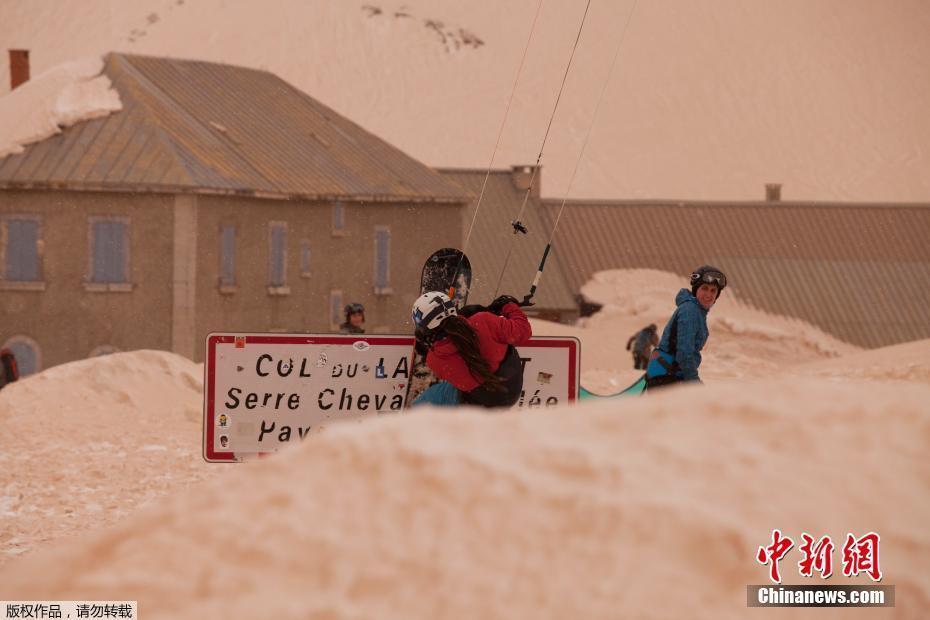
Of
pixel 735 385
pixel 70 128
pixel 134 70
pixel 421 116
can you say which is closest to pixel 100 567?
pixel 735 385

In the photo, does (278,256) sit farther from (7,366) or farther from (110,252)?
(7,366)

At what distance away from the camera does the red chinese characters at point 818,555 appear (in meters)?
3.90

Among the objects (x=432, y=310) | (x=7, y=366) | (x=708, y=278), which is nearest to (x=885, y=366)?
(x=7, y=366)

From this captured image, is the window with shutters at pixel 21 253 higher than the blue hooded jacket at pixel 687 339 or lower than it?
higher

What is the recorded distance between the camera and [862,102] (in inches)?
4592

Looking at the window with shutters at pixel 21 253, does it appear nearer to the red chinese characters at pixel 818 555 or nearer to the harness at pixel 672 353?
the harness at pixel 672 353

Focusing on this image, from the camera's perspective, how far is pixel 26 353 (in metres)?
36.9

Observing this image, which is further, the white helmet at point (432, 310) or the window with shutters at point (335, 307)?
the window with shutters at point (335, 307)

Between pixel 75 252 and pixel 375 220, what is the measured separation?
8.35 meters

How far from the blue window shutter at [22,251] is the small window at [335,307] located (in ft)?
24.5

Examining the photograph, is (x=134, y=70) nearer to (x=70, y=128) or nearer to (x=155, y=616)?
(x=70, y=128)

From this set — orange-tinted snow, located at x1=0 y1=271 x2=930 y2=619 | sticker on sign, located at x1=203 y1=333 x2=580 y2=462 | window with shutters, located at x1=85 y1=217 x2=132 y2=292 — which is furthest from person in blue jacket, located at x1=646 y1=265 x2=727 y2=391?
window with shutters, located at x1=85 y1=217 x2=132 y2=292

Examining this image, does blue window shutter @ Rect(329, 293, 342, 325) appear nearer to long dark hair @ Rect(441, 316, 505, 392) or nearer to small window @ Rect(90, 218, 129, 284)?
small window @ Rect(90, 218, 129, 284)

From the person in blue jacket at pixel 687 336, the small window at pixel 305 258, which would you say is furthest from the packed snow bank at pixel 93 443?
the small window at pixel 305 258
